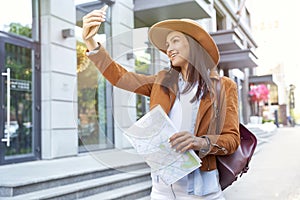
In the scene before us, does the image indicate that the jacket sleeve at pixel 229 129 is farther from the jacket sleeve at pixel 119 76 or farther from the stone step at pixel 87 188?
the stone step at pixel 87 188

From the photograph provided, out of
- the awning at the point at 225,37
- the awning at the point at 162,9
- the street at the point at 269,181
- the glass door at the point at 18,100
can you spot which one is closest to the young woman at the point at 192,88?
the street at the point at 269,181

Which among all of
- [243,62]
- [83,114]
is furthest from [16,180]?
[243,62]

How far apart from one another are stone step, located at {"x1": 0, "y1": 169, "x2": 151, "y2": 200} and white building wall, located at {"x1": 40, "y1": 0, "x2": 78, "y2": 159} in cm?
163

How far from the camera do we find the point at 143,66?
3.44 feet

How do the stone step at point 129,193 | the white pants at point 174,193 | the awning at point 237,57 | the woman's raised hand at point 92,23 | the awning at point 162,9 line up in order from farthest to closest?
1. the awning at point 237,57
2. the awning at point 162,9
3. the stone step at point 129,193
4. the white pants at point 174,193
5. the woman's raised hand at point 92,23

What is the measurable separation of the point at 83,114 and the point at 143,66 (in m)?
0.22

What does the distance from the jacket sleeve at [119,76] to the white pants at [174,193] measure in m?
0.28

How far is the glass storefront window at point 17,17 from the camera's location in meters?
5.52

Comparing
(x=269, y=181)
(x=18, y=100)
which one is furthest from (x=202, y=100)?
(x=18, y=100)

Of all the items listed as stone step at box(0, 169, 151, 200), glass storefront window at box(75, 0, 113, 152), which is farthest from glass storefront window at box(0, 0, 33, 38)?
glass storefront window at box(75, 0, 113, 152)

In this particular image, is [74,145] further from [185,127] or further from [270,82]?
[270,82]

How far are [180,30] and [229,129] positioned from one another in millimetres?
296

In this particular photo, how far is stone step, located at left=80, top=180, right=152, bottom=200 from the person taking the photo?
386cm

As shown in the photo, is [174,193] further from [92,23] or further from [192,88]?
[92,23]
